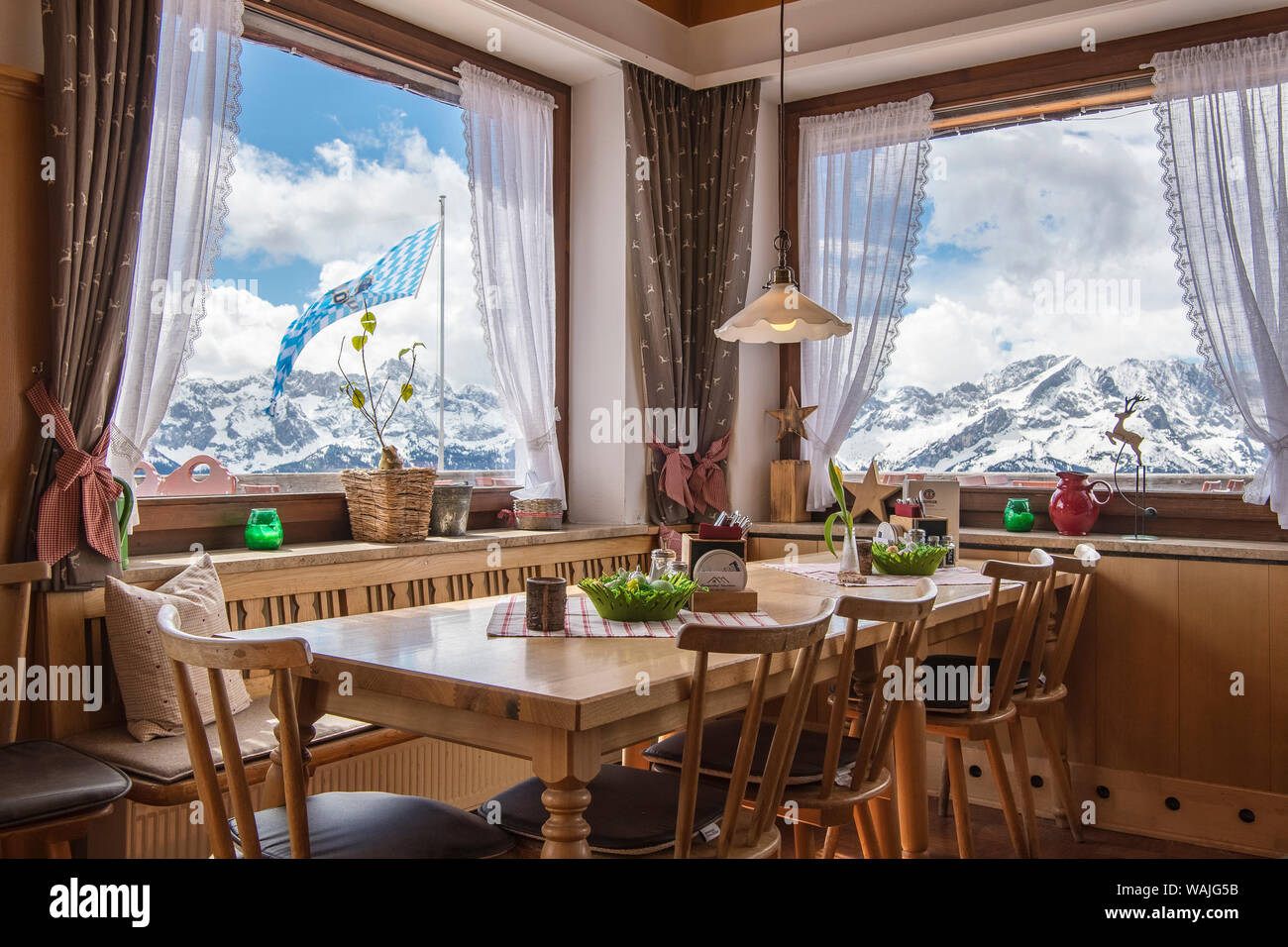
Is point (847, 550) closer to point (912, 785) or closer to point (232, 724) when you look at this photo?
point (912, 785)

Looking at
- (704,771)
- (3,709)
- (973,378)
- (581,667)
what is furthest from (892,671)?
(973,378)

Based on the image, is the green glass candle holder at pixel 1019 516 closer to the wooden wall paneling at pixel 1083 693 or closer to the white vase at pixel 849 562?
the wooden wall paneling at pixel 1083 693

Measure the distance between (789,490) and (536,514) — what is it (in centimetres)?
114

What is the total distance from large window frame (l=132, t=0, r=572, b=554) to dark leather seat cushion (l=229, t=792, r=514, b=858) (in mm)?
1347

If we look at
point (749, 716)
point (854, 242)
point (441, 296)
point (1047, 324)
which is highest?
point (854, 242)

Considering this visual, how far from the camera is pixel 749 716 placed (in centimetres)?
188

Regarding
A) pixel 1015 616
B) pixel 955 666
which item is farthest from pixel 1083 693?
pixel 1015 616

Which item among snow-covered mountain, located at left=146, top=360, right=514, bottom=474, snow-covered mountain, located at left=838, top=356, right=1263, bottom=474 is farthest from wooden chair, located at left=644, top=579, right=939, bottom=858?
snow-covered mountain, located at left=838, top=356, right=1263, bottom=474

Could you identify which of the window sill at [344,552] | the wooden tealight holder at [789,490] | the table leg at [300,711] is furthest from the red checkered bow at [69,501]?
the wooden tealight holder at [789,490]

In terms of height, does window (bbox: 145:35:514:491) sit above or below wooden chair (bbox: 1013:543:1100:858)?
above

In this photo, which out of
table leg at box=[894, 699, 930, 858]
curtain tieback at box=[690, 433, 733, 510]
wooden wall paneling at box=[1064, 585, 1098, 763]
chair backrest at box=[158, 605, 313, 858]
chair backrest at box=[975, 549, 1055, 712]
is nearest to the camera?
chair backrest at box=[158, 605, 313, 858]

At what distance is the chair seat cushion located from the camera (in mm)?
1976

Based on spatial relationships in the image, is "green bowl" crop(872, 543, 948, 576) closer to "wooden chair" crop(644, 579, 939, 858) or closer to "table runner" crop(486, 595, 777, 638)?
"wooden chair" crop(644, 579, 939, 858)
